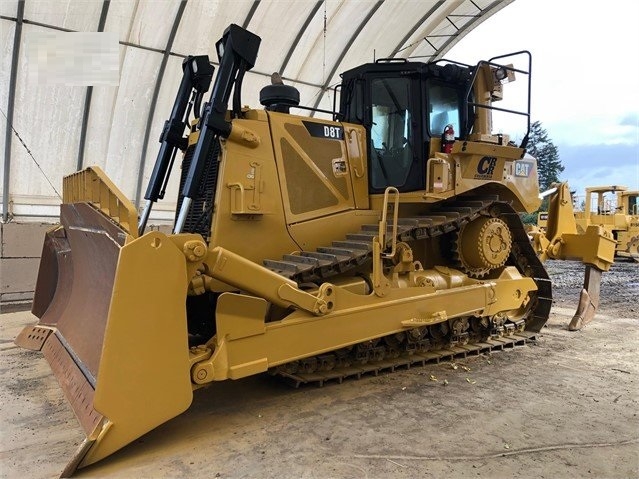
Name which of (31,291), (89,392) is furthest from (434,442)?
(31,291)

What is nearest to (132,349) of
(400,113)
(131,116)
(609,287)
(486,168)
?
(400,113)

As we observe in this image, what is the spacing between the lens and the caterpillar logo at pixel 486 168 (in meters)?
5.06

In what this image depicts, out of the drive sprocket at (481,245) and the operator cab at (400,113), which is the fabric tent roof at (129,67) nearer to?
the operator cab at (400,113)

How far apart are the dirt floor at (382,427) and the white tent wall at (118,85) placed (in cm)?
425

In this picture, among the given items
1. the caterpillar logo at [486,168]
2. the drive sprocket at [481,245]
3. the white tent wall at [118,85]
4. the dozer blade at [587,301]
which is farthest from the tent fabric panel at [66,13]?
the dozer blade at [587,301]

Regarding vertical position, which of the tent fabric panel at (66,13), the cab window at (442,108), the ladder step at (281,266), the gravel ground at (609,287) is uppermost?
the tent fabric panel at (66,13)

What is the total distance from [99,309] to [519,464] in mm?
3131

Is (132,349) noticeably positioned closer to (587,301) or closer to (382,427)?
(382,427)

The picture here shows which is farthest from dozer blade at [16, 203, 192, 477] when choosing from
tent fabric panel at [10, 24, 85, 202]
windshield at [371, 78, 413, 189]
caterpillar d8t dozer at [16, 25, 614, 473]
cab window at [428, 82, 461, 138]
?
tent fabric panel at [10, 24, 85, 202]

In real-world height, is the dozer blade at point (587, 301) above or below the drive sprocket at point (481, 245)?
below

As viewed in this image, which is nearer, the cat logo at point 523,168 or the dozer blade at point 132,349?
the dozer blade at point 132,349

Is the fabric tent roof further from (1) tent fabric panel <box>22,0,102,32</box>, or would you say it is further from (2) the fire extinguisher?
(2) the fire extinguisher

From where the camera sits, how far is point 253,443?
124 inches

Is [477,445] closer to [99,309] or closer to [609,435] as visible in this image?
[609,435]
